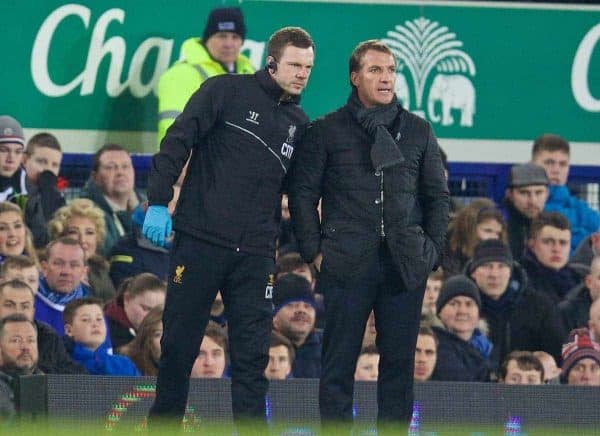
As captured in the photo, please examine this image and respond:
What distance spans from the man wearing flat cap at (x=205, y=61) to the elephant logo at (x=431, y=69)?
1436mm

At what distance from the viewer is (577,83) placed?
15.0 metres

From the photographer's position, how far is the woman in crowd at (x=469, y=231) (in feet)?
43.9

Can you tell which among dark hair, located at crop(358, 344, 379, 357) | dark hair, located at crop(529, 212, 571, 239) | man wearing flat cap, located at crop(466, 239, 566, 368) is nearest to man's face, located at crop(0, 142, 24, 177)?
dark hair, located at crop(358, 344, 379, 357)

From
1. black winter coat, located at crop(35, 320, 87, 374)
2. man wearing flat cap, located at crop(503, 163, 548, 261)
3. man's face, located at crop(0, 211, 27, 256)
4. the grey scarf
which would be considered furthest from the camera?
man wearing flat cap, located at crop(503, 163, 548, 261)

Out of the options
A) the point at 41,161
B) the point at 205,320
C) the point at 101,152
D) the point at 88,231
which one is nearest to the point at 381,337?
the point at 205,320

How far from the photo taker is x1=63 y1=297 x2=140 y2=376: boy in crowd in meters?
11.3

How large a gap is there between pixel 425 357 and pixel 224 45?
305 centimetres

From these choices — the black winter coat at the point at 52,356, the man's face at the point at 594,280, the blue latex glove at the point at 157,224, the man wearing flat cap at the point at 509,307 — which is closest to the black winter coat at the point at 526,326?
the man wearing flat cap at the point at 509,307

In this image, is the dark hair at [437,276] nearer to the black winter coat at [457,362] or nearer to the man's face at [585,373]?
the black winter coat at [457,362]

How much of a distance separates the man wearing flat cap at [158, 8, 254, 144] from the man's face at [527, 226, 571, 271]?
8.35 ft

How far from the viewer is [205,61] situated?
13.6 meters

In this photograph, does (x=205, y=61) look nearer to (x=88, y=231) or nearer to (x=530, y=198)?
(x=88, y=231)

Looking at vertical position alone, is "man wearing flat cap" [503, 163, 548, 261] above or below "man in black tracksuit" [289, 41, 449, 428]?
above

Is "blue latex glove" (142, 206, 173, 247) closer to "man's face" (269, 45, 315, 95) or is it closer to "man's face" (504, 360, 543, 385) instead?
"man's face" (269, 45, 315, 95)
